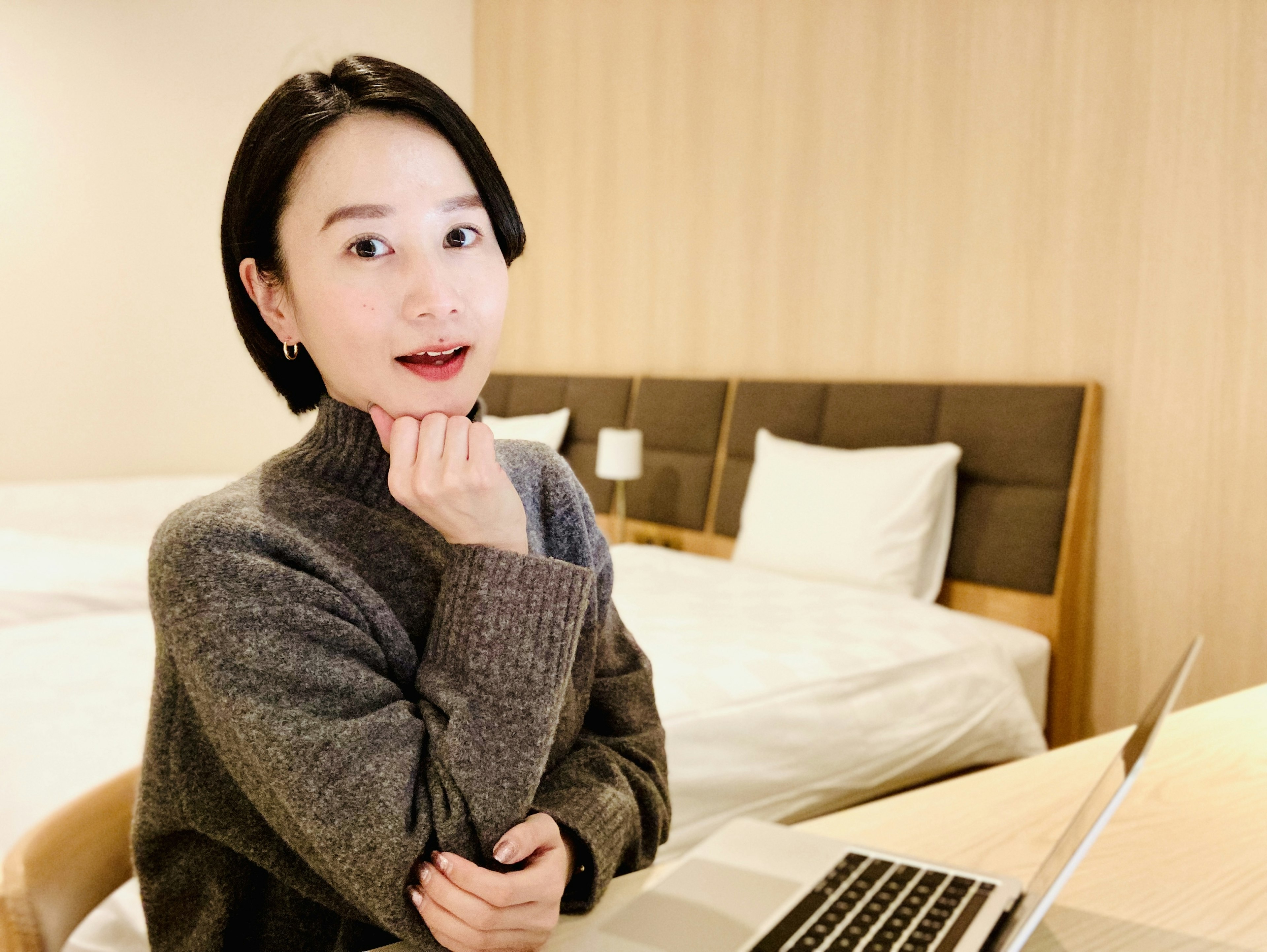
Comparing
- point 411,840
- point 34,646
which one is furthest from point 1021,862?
point 34,646

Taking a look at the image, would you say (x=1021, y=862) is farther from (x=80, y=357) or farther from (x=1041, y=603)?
(x=80, y=357)

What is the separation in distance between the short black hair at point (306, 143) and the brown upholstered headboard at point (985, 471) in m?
1.95

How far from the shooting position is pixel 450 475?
63 centimetres

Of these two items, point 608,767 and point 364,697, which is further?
point 608,767

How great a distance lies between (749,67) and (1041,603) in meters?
1.85

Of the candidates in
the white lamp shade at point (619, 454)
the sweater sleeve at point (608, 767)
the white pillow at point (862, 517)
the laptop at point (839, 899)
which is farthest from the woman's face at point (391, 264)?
the white lamp shade at point (619, 454)

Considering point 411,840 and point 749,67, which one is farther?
point 749,67

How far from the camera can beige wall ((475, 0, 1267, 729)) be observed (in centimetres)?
211

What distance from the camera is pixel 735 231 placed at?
321 centimetres

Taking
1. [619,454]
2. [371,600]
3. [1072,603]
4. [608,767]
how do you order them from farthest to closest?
[619,454] → [1072,603] → [608,767] → [371,600]

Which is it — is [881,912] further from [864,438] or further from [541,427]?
[541,427]

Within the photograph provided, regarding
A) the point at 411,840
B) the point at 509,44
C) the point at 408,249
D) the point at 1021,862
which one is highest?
the point at 509,44

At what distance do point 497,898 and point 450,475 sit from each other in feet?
0.87

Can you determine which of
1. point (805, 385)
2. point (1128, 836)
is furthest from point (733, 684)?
point (805, 385)
